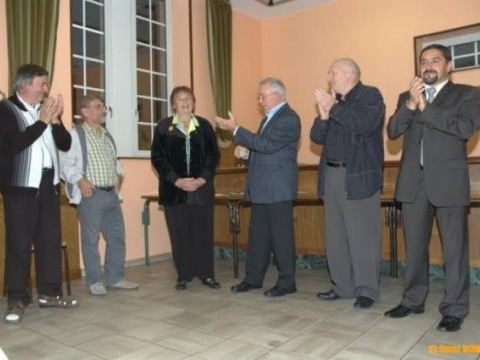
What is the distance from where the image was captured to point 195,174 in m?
3.41

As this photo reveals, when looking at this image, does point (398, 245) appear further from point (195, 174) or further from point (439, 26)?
point (439, 26)

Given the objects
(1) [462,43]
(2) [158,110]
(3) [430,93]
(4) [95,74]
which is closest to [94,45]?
(4) [95,74]

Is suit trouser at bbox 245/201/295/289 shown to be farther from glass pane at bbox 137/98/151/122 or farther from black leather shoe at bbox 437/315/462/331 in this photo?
glass pane at bbox 137/98/151/122

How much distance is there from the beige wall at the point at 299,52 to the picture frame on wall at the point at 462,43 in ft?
0.24

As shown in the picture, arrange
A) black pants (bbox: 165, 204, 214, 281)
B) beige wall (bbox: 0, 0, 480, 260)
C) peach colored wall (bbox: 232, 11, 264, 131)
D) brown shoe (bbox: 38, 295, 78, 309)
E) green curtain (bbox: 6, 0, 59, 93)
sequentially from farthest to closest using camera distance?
peach colored wall (bbox: 232, 11, 264, 131)
beige wall (bbox: 0, 0, 480, 260)
green curtain (bbox: 6, 0, 59, 93)
black pants (bbox: 165, 204, 214, 281)
brown shoe (bbox: 38, 295, 78, 309)

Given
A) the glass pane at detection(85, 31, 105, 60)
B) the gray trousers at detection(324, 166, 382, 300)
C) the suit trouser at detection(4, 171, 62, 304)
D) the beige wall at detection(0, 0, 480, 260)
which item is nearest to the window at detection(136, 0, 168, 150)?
the beige wall at detection(0, 0, 480, 260)

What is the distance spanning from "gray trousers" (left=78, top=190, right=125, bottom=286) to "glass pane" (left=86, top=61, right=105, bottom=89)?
4.59 ft

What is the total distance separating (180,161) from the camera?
11.1 ft

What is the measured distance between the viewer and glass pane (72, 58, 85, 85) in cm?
416

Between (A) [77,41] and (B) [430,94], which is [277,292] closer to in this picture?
(B) [430,94]

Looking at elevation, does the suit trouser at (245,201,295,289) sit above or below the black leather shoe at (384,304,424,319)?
above

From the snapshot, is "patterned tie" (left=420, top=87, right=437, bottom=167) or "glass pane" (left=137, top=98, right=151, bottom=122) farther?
"glass pane" (left=137, top=98, right=151, bottom=122)

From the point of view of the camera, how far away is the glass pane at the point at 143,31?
15.7 feet

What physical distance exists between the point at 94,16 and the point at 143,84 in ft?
2.56
